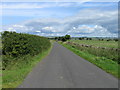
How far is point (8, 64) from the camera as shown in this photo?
36.0ft

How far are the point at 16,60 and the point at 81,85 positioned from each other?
7256 mm

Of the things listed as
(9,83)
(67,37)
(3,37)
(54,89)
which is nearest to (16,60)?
(3,37)

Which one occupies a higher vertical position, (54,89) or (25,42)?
(25,42)

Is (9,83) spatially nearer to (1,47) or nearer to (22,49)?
(1,47)

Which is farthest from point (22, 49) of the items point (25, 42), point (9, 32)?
point (9, 32)

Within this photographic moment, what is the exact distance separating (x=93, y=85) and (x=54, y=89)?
1.85 metres

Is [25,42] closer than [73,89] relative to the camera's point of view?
No

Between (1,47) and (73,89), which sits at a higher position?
(1,47)

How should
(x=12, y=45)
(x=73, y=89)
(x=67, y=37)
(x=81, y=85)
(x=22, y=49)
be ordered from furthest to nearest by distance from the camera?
(x=67, y=37)
(x=22, y=49)
(x=12, y=45)
(x=81, y=85)
(x=73, y=89)

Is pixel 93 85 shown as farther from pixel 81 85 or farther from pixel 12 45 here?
pixel 12 45

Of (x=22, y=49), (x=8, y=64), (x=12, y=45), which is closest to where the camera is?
(x=8, y=64)

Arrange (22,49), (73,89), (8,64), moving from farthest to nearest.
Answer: (22,49)
(8,64)
(73,89)

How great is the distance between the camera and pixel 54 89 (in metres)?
6.05

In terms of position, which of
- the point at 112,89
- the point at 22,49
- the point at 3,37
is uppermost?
the point at 3,37
